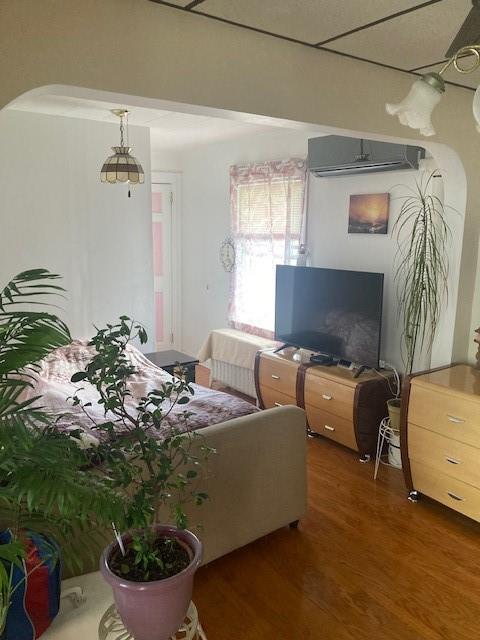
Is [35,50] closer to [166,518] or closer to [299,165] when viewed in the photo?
[166,518]

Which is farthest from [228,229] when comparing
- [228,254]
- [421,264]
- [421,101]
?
[421,101]

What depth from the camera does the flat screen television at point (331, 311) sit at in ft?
12.1

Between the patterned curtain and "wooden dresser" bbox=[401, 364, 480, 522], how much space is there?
193 centimetres

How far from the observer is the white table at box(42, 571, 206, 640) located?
4.86ft

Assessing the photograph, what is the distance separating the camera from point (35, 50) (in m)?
1.64

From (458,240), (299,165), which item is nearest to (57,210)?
(299,165)

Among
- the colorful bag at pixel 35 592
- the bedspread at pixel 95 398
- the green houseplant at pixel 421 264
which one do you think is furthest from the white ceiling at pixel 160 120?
the colorful bag at pixel 35 592

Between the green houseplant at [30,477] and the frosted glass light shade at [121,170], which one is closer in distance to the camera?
the green houseplant at [30,477]

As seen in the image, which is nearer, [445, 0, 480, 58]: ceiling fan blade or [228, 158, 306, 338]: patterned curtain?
[445, 0, 480, 58]: ceiling fan blade

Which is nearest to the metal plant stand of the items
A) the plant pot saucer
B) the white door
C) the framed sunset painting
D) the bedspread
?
the bedspread

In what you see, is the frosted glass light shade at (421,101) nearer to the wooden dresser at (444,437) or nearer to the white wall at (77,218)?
the wooden dresser at (444,437)

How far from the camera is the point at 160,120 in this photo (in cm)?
418

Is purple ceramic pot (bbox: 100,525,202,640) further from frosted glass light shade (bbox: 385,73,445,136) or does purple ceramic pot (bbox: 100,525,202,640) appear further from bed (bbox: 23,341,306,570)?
frosted glass light shade (bbox: 385,73,445,136)

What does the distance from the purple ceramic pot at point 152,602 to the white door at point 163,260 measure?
15.3 feet
